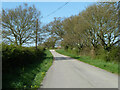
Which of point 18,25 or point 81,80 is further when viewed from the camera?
point 18,25

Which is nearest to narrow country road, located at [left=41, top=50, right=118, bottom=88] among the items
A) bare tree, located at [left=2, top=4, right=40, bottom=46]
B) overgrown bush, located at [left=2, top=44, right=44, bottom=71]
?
overgrown bush, located at [left=2, top=44, right=44, bottom=71]

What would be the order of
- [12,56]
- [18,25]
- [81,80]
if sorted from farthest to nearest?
[18,25] < [12,56] < [81,80]

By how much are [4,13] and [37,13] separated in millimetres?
5740

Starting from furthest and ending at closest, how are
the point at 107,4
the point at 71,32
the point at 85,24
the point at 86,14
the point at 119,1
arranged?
1. the point at 71,32
2. the point at 85,24
3. the point at 86,14
4. the point at 107,4
5. the point at 119,1

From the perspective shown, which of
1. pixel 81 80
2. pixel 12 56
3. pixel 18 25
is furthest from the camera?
pixel 18 25

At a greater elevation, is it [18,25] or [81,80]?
[18,25]

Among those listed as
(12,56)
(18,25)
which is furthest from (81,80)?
(18,25)

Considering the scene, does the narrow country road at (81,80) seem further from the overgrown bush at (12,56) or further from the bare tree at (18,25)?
the bare tree at (18,25)

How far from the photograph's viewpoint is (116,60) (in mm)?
14406

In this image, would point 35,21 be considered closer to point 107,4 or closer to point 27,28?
point 27,28

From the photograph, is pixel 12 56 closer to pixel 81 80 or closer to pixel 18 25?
pixel 81 80

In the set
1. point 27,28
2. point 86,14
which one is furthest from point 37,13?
point 86,14

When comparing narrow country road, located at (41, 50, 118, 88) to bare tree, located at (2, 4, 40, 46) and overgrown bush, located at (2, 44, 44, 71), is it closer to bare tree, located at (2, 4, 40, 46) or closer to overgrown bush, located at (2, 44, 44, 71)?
overgrown bush, located at (2, 44, 44, 71)

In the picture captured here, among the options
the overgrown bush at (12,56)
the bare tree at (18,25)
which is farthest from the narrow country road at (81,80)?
the bare tree at (18,25)
